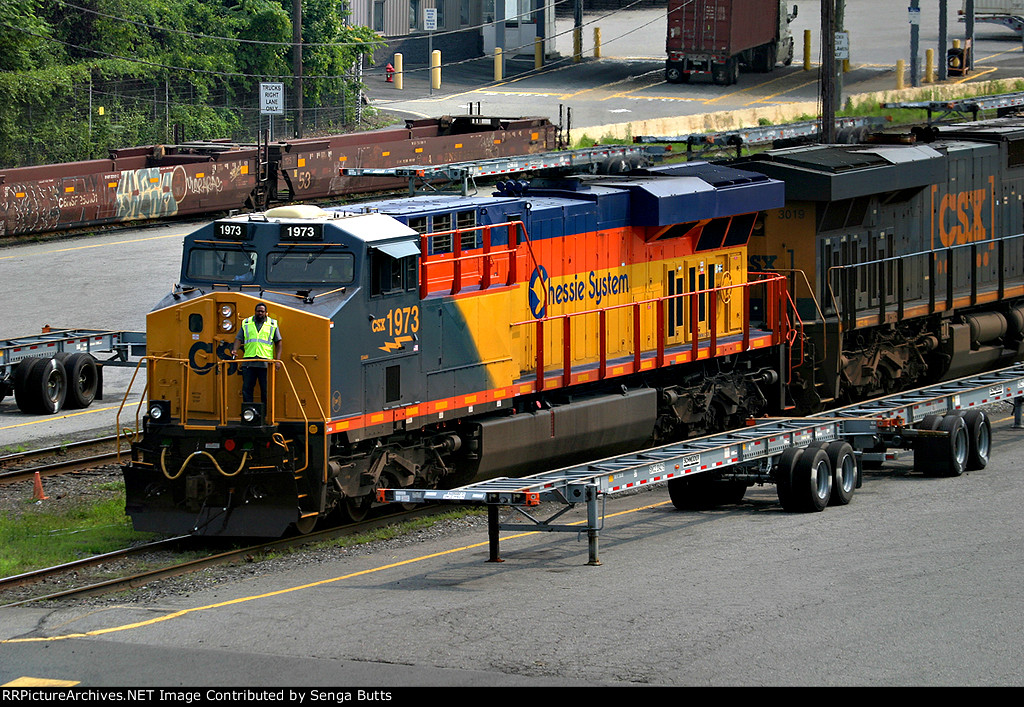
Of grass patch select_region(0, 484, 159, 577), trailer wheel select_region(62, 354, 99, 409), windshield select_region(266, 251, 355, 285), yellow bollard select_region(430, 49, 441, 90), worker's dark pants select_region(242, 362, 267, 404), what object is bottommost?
grass patch select_region(0, 484, 159, 577)

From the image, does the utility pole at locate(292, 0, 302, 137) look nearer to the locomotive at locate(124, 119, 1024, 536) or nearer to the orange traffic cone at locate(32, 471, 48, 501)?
the locomotive at locate(124, 119, 1024, 536)

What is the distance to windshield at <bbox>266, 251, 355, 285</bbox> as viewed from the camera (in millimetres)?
14984

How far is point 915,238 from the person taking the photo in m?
22.9

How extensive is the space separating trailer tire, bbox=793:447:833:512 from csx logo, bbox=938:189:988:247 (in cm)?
846

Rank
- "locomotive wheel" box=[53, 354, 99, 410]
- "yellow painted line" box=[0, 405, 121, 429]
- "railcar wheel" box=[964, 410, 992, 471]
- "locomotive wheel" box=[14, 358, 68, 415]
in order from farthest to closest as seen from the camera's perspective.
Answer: "locomotive wheel" box=[53, 354, 99, 410] < "locomotive wheel" box=[14, 358, 68, 415] < "yellow painted line" box=[0, 405, 121, 429] < "railcar wheel" box=[964, 410, 992, 471]

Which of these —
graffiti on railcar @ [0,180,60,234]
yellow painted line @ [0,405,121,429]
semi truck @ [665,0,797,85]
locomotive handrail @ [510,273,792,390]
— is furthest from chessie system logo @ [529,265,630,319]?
semi truck @ [665,0,797,85]

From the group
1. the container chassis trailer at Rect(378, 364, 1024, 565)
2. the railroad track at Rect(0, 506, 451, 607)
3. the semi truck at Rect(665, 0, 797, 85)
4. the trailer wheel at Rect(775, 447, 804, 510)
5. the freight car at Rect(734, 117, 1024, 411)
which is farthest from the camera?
the semi truck at Rect(665, 0, 797, 85)

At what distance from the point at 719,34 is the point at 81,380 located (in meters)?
40.6

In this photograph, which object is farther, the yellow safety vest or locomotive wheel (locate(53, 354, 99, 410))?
locomotive wheel (locate(53, 354, 99, 410))

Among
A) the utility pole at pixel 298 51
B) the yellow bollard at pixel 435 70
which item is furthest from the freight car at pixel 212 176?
the yellow bollard at pixel 435 70

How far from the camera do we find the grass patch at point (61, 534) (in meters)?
14.9

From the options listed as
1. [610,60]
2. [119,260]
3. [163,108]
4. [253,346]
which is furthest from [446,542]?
[610,60]

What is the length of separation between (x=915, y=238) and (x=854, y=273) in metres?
2.13

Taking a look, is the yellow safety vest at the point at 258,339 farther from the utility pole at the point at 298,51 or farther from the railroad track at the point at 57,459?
the utility pole at the point at 298,51
